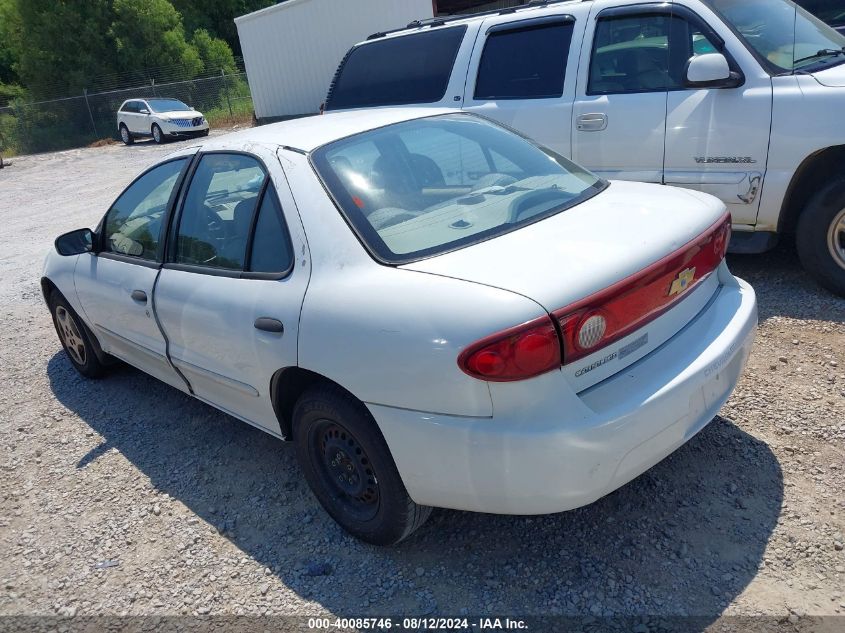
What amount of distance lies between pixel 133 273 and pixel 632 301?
2.71 metres

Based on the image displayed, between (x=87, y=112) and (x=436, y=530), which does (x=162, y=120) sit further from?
(x=436, y=530)

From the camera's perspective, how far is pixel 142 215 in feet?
13.3

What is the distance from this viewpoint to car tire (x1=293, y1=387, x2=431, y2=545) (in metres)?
2.65

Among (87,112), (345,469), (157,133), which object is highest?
(345,469)

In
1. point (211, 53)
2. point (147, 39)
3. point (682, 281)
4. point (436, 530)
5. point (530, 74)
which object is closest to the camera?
point (682, 281)

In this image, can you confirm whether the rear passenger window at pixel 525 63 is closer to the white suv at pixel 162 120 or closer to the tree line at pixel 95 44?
the white suv at pixel 162 120

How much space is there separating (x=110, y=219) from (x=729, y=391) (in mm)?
3598

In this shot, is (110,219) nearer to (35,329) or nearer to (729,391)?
(35,329)

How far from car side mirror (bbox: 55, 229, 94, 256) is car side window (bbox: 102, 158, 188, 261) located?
0.12 meters

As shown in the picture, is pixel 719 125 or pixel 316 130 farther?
pixel 719 125

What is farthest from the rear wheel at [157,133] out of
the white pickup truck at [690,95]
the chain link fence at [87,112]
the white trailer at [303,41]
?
the white pickup truck at [690,95]

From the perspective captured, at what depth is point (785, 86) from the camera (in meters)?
4.50

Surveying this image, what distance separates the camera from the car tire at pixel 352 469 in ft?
8.70

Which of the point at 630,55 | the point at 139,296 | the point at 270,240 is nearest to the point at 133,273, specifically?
the point at 139,296
